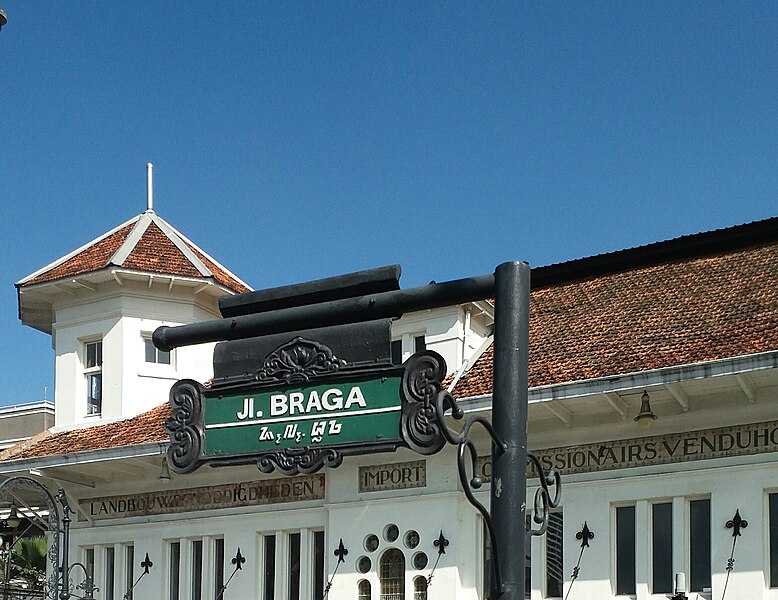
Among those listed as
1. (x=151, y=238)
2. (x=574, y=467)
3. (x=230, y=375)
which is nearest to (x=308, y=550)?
(x=574, y=467)

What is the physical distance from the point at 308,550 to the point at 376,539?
1354mm

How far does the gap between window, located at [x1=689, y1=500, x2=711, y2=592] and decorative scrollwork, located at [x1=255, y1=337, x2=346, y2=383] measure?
36.7 feet

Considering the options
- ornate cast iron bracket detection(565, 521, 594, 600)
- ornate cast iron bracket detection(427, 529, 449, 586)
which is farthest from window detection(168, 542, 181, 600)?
ornate cast iron bracket detection(565, 521, 594, 600)

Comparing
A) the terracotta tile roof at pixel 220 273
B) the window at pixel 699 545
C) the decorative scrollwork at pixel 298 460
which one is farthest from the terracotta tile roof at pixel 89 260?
the decorative scrollwork at pixel 298 460

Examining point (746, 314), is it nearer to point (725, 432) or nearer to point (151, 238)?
point (725, 432)

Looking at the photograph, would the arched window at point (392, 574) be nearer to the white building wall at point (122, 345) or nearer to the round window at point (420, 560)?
the round window at point (420, 560)

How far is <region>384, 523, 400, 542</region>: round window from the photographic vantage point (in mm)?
17359

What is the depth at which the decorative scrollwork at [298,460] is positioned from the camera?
4758 millimetres

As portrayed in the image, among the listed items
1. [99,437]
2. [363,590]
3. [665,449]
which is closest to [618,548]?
[665,449]

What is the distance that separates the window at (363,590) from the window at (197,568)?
118 inches

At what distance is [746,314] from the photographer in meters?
15.6

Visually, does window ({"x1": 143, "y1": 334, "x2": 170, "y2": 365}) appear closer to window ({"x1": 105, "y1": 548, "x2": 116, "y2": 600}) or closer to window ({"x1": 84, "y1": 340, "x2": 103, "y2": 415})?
window ({"x1": 84, "y1": 340, "x2": 103, "y2": 415})

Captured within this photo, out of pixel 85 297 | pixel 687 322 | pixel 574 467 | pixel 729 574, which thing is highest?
pixel 85 297

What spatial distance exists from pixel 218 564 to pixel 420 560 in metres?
3.81
